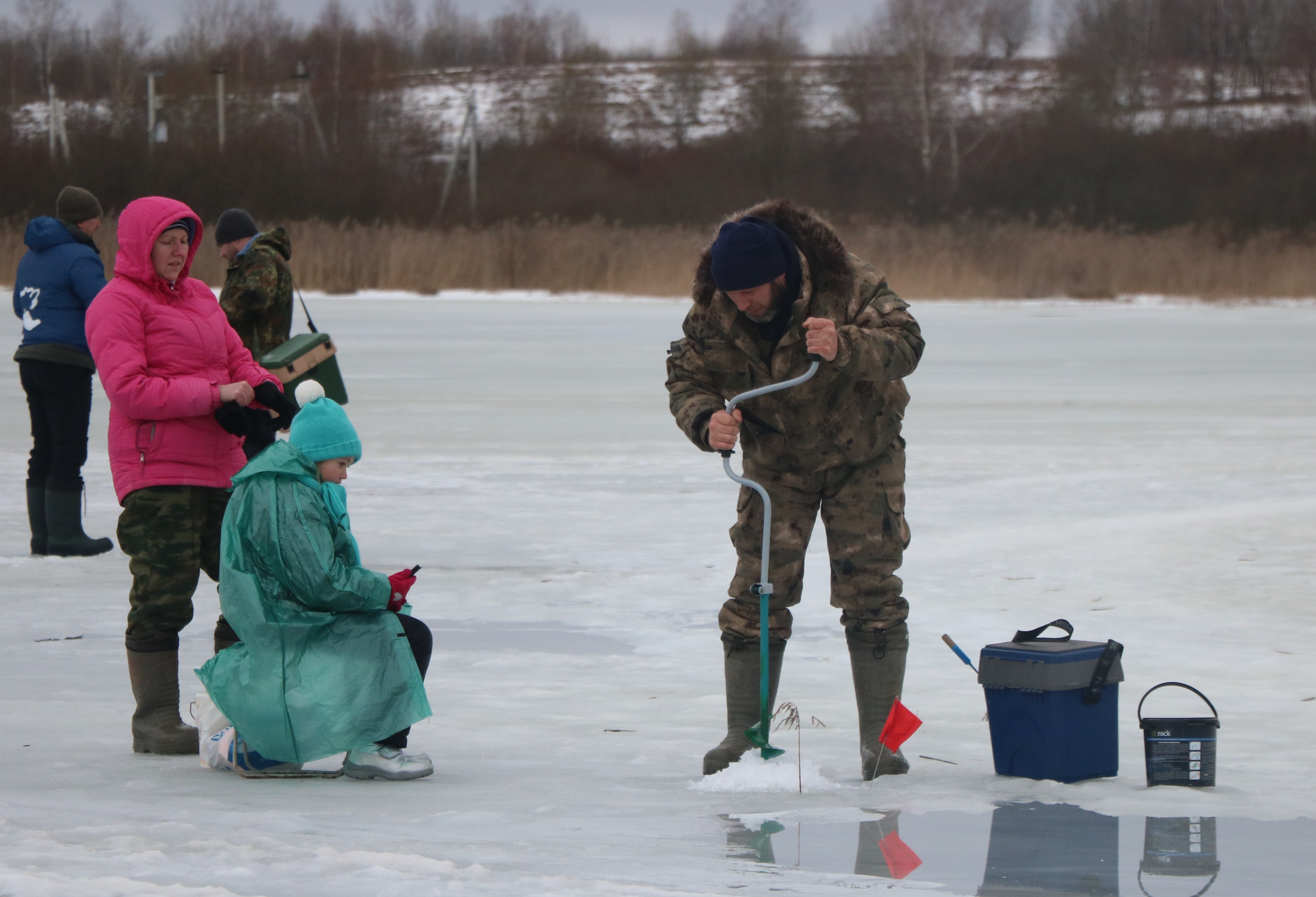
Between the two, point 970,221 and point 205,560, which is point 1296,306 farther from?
point 205,560

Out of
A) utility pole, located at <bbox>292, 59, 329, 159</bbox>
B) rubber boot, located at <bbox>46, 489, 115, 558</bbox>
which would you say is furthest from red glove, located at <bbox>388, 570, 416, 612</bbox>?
utility pole, located at <bbox>292, 59, 329, 159</bbox>

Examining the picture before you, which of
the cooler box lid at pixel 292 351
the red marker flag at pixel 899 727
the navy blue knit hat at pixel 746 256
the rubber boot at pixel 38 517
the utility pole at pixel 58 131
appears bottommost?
the rubber boot at pixel 38 517

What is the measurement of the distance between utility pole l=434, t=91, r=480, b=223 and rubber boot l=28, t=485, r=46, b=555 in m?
33.1

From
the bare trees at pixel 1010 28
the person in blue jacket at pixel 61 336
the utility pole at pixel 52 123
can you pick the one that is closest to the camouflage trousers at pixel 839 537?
the person in blue jacket at pixel 61 336

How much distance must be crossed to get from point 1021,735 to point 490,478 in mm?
6038

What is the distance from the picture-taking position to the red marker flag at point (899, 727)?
12.9 ft

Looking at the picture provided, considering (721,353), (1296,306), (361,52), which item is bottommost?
(1296,306)

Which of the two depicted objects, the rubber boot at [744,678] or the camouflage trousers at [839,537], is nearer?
the camouflage trousers at [839,537]

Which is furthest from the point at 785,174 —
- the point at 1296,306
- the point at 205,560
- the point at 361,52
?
the point at 205,560

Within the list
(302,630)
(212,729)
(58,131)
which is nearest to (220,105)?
(58,131)

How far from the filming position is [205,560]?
4.38 m

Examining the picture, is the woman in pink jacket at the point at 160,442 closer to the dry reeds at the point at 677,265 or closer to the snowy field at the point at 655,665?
the snowy field at the point at 655,665

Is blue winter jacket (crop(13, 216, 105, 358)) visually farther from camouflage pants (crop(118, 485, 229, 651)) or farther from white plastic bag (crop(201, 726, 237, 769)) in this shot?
white plastic bag (crop(201, 726, 237, 769))

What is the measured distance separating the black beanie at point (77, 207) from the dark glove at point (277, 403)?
2.80 meters
